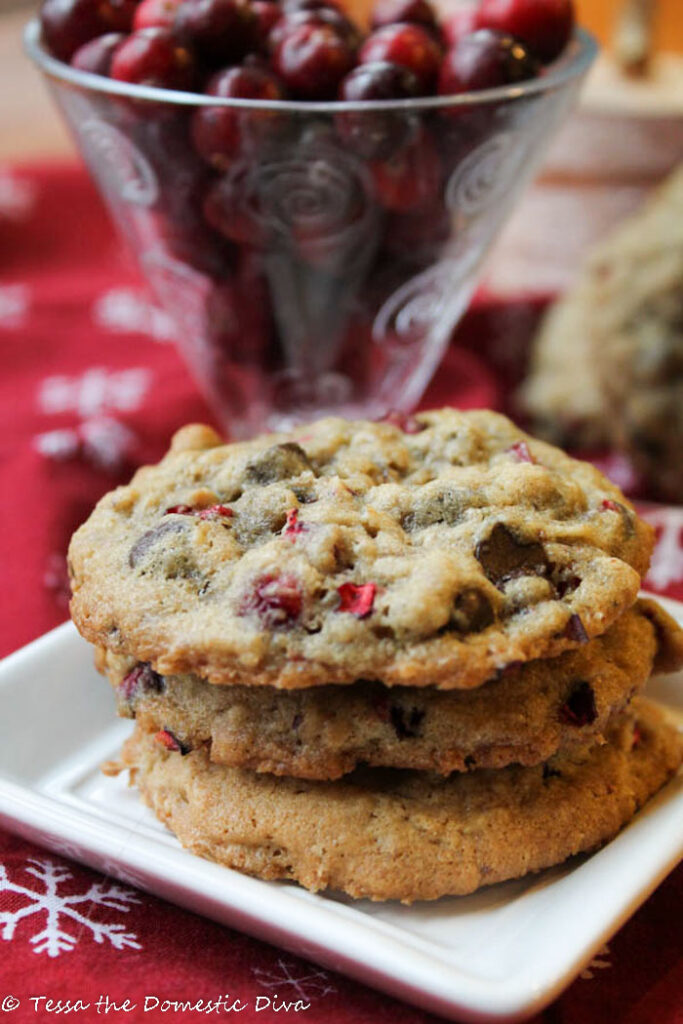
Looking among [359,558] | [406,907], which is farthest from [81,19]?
[406,907]

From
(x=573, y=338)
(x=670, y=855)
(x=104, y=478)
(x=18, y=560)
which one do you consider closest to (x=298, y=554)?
(x=670, y=855)

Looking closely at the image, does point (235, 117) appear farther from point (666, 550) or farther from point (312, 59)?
point (666, 550)

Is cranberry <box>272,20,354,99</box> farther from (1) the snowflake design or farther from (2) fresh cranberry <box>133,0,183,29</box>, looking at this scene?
(1) the snowflake design

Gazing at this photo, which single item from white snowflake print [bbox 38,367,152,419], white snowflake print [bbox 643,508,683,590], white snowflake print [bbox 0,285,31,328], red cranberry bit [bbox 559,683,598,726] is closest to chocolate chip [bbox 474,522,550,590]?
red cranberry bit [bbox 559,683,598,726]

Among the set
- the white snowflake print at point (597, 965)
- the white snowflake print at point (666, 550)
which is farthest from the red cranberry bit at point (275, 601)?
the white snowflake print at point (666, 550)

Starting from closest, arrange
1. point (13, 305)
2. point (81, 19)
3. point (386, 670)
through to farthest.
A: point (386, 670)
point (81, 19)
point (13, 305)

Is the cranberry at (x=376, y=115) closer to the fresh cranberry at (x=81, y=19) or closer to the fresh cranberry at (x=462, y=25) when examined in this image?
the fresh cranberry at (x=462, y=25)
